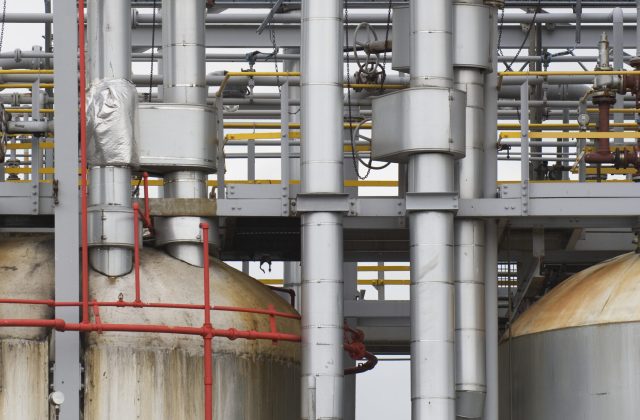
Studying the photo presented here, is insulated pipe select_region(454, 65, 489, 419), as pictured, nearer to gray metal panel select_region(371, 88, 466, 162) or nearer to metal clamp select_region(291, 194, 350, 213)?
gray metal panel select_region(371, 88, 466, 162)

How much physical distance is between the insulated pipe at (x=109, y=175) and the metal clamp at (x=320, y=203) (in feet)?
6.86

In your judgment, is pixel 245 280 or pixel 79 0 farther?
pixel 245 280

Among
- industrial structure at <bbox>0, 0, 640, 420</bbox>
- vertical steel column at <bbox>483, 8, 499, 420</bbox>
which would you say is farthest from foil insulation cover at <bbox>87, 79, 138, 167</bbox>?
vertical steel column at <bbox>483, 8, 499, 420</bbox>

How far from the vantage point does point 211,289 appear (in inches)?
861

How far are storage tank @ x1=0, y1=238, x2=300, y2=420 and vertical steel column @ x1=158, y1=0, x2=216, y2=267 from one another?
0.95 meters

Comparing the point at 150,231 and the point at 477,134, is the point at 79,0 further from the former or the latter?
the point at 477,134

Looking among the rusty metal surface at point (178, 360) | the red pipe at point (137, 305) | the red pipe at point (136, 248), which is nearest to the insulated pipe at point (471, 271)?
the rusty metal surface at point (178, 360)

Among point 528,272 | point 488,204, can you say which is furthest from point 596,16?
point 488,204

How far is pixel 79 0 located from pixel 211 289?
387cm

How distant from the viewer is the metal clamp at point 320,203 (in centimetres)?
2181

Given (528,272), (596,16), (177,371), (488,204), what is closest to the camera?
(177,371)

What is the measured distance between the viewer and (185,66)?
22859 mm

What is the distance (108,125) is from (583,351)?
21.2ft

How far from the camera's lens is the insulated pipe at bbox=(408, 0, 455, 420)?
21.4 m
